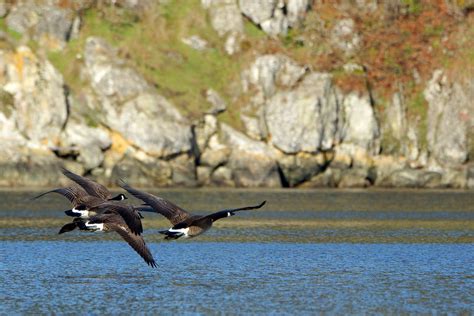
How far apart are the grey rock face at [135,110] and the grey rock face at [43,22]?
3.46 m

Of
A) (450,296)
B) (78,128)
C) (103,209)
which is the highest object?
(78,128)

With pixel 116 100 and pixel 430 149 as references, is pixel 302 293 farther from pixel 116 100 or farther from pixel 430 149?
pixel 430 149

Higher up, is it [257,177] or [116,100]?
[116,100]

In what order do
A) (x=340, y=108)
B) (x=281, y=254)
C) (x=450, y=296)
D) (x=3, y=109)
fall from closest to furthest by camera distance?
(x=450, y=296), (x=281, y=254), (x=3, y=109), (x=340, y=108)

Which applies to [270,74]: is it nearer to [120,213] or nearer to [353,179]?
[353,179]

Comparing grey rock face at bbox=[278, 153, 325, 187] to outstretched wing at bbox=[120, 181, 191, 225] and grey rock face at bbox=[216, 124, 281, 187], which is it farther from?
outstretched wing at bbox=[120, 181, 191, 225]

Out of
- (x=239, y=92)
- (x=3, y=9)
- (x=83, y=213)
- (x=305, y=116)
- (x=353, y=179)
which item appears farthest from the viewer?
(x=239, y=92)

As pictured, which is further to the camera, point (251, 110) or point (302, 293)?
point (251, 110)

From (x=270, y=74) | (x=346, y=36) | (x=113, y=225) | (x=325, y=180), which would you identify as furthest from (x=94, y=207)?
(x=346, y=36)

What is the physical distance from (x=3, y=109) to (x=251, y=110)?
1870 centimetres

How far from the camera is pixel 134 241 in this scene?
25062 millimetres

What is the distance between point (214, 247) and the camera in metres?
38.3

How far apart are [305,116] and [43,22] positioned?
21.1 meters

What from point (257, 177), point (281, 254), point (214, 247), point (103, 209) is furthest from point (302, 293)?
point (257, 177)
